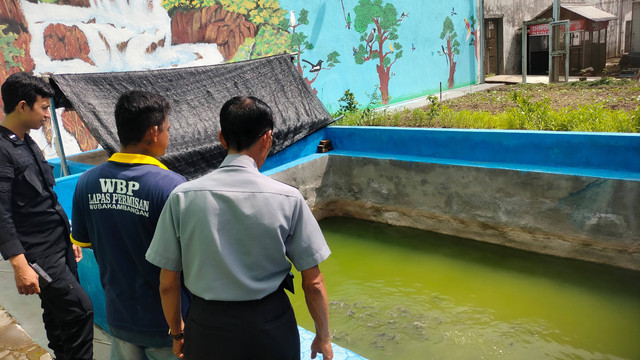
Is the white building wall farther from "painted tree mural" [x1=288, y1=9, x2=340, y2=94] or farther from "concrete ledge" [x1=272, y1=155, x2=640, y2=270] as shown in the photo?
"concrete ledge" [x1=272, y1=155, x2=640, y2=270]

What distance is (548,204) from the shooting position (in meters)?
4.88

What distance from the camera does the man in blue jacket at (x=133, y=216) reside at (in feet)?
5.64

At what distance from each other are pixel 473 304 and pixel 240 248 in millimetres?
3374

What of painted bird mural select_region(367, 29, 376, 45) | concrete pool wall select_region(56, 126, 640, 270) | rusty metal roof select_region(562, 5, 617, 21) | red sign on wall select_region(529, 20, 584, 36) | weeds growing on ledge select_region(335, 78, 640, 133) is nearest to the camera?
concrete pool wall select_region(56, 126, 640, 270)

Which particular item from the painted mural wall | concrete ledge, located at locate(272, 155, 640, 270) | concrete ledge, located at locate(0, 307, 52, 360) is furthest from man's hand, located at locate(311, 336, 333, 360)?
the painted mural wall

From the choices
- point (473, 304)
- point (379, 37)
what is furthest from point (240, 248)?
point (379, 37)

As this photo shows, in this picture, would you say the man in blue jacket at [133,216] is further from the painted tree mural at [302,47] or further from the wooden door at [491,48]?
the wooden door at [491,48]

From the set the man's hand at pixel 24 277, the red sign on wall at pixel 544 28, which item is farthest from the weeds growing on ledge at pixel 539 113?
the man's hand at pixel 24 277

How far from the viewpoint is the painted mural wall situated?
6.19 meters

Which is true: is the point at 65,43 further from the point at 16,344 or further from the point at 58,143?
the point at 16,344

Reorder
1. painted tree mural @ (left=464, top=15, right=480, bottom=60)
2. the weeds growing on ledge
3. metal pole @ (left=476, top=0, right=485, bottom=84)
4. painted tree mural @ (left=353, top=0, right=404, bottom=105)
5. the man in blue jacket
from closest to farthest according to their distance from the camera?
the man in blue jacket
the weeds growing on ledge
painted tree mural @ (left=353, top=0, right=404, bottom=105)
painted tree mural @ (left=464, top=15, right=480, bottom=60)
metal pole @ (left=476, top=0, right=485, bottom=84)

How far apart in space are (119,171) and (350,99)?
22.9 ft

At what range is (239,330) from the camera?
1.42 metres

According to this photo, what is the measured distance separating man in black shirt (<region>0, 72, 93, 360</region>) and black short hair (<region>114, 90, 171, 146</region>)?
3.10 ft
